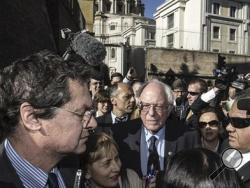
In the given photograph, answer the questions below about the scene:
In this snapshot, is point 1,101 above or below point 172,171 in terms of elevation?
above

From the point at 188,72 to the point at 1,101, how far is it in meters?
37.8

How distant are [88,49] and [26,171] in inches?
49.0

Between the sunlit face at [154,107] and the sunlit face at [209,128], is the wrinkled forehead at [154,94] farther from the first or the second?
the sunlit face at [209,128]

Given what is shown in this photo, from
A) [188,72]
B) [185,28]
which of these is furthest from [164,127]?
[185,28]

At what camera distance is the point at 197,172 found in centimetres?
200

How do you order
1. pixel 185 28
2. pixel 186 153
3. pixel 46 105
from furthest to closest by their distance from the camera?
pixel 185 28
pixel 186 153
pixel 46 105

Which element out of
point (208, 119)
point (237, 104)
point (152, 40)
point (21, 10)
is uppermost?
point (152, 40)

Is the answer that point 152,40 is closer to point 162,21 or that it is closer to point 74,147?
point 162,21

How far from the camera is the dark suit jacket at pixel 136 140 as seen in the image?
12.2 ft

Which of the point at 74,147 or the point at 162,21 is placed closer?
the point at 74,147

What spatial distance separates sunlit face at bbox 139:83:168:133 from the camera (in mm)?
3818

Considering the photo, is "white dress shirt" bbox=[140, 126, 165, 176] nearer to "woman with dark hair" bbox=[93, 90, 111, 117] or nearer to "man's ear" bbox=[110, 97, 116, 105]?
"man's ear" bbox=[110, 97, 116, 105]

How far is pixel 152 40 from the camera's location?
77312 mm

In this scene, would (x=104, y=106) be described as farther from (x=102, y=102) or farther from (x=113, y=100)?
(x=113, y=100)
